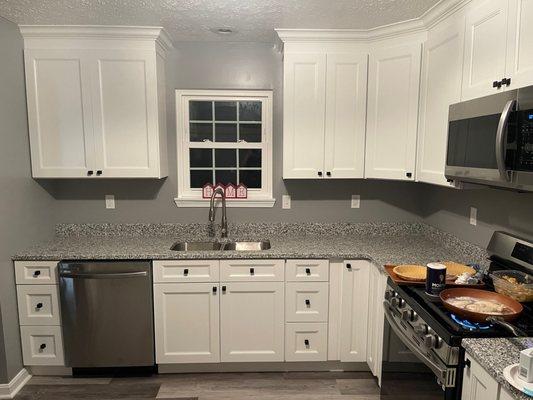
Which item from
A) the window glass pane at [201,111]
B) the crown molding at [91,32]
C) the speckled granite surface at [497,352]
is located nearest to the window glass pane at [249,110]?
the window glass pane at [201,111]

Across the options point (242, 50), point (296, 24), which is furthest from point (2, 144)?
point (296, 24)

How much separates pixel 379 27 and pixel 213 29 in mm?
1185

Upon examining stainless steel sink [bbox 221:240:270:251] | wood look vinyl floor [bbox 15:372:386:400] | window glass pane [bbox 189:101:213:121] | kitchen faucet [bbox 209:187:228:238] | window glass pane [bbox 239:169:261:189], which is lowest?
wood look vinyl floor [bbox 15:372:386:400]

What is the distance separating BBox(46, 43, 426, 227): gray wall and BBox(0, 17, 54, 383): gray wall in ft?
1.32

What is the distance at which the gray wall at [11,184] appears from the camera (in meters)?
2.47

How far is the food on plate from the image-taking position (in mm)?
1621

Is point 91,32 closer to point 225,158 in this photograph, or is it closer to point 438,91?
point 225,158

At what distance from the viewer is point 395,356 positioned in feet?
6.60

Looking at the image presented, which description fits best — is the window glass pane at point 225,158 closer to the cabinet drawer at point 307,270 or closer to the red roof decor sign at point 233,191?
the red roof decor sign at point 233,191

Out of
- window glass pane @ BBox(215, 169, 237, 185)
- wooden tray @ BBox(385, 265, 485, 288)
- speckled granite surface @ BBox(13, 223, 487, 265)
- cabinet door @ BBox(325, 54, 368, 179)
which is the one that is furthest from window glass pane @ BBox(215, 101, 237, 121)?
wooden tray @ BBox(385, 265, 485, 288)

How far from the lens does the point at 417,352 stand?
172 cm

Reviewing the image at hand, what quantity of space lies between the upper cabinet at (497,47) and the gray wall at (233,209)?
1.33 meters

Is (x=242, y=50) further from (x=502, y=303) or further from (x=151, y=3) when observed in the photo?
(x=502, y=303)

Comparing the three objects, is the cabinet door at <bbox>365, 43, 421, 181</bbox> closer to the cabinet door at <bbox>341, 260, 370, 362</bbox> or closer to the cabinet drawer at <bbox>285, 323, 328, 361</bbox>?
the cabinet door at <bbox>341, 260, 370, 362</bbox>
